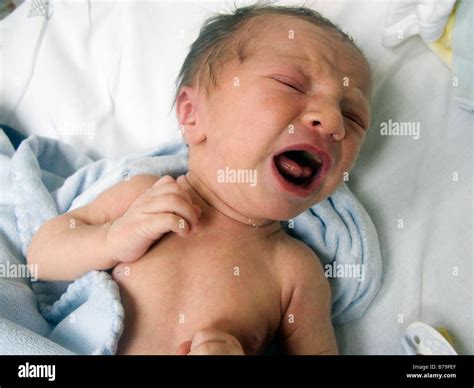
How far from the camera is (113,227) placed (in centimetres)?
70

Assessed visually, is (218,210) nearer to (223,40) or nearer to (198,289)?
(198,289)

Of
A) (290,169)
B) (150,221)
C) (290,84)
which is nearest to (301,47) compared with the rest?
(290,84)

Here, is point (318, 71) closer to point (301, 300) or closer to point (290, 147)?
point (290, 147)

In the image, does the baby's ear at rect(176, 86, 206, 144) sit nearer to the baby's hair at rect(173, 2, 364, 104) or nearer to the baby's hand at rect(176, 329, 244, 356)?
the baby's hair at rect(173, 2, 364, 104)

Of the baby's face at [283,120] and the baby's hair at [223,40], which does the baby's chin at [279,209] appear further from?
the baby's hair at [223,40]

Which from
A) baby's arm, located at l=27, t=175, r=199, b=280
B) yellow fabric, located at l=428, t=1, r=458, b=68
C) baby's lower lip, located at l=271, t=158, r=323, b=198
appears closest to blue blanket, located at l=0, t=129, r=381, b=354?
baby's arm, located at l=27, t=175, r=199, b=280

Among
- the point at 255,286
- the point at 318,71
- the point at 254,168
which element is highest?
the point at 318,71

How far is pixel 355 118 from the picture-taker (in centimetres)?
74

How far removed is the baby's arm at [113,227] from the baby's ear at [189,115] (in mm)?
71

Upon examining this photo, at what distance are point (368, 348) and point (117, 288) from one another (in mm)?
352

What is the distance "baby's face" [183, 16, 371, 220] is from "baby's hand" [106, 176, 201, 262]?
0.07 m

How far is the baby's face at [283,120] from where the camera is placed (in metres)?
0.67

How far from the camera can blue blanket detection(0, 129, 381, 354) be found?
0.70m
